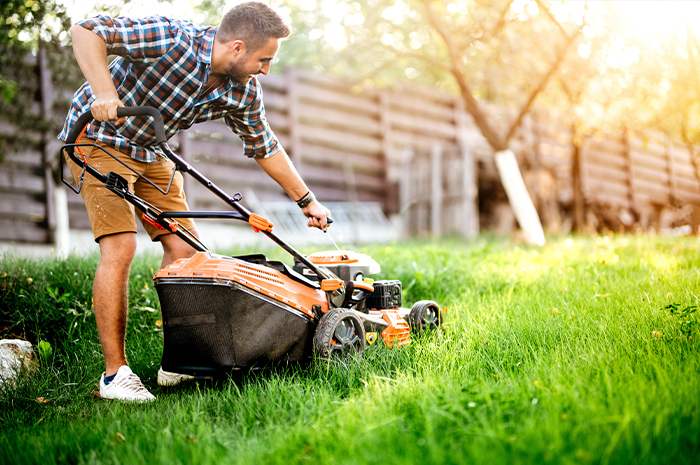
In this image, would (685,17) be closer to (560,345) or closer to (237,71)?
(560,345)

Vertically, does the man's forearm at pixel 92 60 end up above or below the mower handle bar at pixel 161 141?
above

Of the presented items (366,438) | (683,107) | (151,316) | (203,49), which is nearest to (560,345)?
(366,438)

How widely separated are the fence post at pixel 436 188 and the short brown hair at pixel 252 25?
20.8 feet

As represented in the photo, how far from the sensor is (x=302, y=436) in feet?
6.20

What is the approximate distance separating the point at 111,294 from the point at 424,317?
156cm

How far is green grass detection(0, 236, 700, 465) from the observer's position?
5.46ft

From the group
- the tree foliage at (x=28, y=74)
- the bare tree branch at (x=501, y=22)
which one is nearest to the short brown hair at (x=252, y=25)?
the tree foliage at (x=28, y=74)

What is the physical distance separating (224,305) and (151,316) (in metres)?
1.56

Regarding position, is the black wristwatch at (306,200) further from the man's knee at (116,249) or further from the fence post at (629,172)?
the fence post at (629,172)

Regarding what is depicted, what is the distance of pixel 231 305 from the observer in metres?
2.38

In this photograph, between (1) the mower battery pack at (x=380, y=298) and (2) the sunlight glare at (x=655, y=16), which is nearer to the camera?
(1) the mower battery pack at (x=380, y=298)

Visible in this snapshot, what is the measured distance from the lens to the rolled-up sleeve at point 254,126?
292 cm

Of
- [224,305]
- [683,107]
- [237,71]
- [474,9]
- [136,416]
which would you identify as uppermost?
[474,9]

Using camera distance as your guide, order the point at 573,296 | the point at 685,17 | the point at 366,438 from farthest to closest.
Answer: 1. the point at 685,17
2. the point at 573,296
3. the point at 366,438
